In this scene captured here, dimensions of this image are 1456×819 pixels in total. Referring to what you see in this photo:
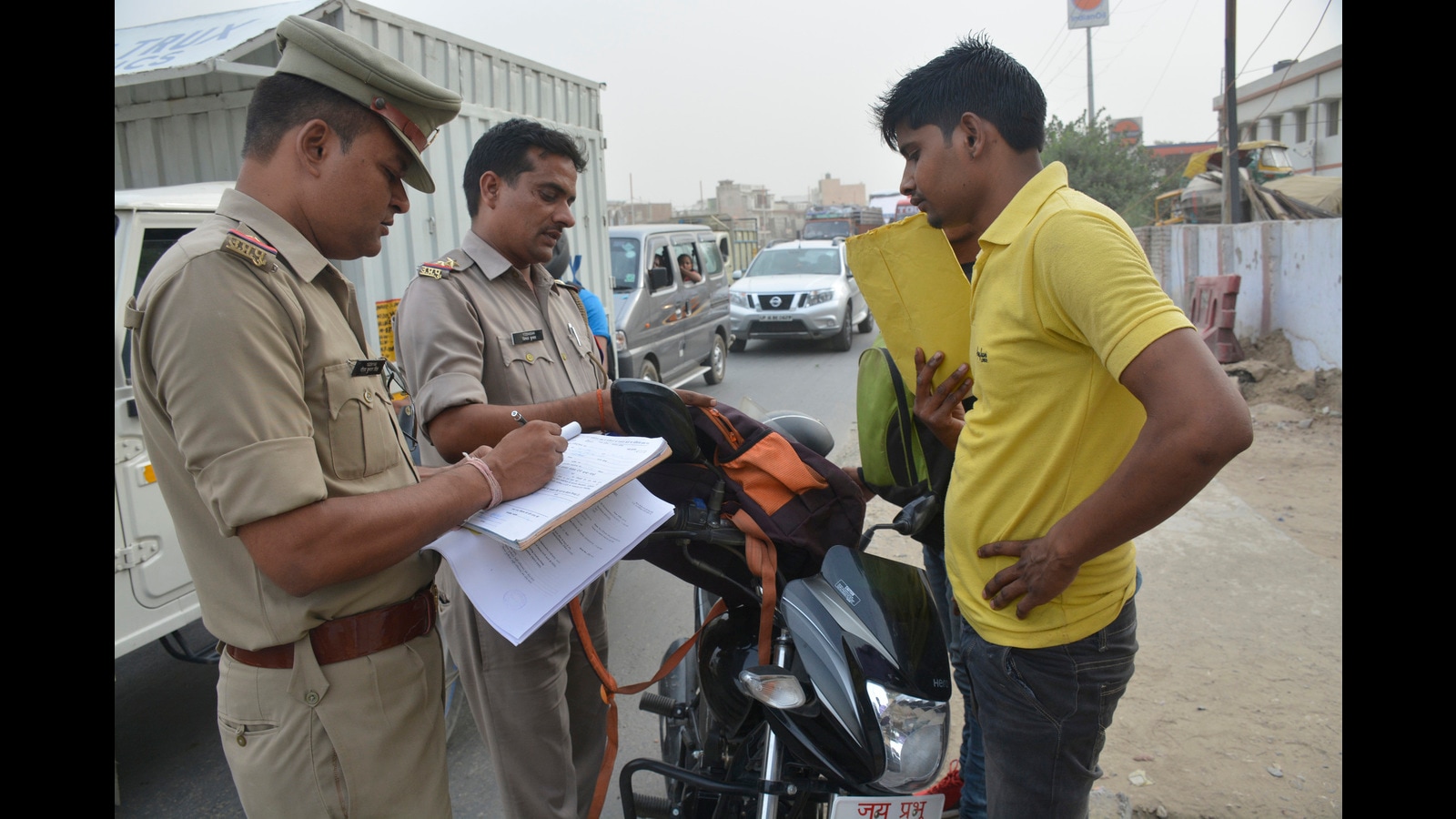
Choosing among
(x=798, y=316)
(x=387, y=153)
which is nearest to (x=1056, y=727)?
(x=387, y=153)

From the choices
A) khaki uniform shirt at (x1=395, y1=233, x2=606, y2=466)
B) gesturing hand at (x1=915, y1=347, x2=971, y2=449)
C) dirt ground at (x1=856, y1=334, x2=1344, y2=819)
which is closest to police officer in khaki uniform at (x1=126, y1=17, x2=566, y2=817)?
khaki uniform shirt at (x1=395, y1=233, x2=606, y2=466)

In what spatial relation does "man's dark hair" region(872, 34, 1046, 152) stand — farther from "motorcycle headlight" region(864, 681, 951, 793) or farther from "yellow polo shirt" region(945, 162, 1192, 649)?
"motorcycle headlight" region(864, 681, 951, 793)

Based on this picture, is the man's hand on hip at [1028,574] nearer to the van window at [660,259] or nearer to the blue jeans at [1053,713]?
the blue jeans at [1053,713]

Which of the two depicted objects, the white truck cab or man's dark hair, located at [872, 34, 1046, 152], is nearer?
man's dark hair, located at [872, 34, 1046, 152]

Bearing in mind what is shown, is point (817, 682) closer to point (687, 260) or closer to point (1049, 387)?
point (1049, 387)

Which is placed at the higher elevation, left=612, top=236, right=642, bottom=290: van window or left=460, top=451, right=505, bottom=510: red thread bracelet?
left=612, top=236, right=642, bottom=290: van window

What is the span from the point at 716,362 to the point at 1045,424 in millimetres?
8942

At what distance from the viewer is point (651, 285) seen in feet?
27.9

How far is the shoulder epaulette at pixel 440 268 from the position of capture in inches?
82.4

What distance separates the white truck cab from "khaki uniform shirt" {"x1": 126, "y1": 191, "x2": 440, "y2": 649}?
1.81 meters

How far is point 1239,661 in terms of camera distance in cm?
345

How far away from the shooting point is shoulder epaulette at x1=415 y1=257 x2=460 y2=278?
2.09m

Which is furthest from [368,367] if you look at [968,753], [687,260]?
[687,260]
